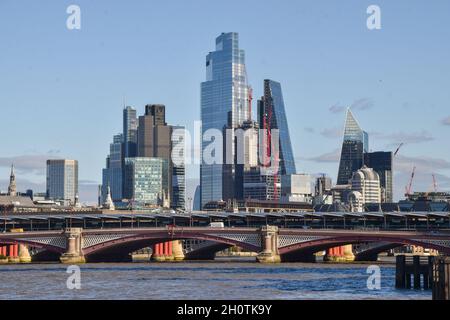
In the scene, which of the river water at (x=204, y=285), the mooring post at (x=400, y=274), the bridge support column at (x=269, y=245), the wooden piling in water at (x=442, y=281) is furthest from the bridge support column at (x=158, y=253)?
the wooden piling in water at (x=442, y=281)

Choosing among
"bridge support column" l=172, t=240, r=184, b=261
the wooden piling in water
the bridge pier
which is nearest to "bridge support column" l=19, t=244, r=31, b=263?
"bridge support column" l=172, t=240, r=184, b=261

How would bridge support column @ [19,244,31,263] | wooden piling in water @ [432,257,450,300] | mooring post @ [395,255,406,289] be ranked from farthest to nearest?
bridge support column @ [19,244,31,263], mooring post @ [395,255,406,289], wooden piling in water @ [432,257,450,300]

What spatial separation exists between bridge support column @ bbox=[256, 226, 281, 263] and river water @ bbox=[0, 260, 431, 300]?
798 inches

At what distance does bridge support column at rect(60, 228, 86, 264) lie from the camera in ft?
505

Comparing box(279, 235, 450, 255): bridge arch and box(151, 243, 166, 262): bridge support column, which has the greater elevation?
box(279, 235, 450, 255): bridge arch

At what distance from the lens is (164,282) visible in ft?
329

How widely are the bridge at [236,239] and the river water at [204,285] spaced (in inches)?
540

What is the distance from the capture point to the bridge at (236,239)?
137000 mm

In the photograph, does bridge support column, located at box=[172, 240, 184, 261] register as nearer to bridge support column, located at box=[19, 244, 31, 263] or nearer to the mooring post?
bridge support column, located at box=[19, 244, 31, 263]

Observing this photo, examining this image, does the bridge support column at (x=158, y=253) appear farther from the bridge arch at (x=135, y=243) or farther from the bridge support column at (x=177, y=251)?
the bridge arch at (x=135, y=243)

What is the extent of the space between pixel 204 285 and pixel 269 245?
52.5 metres

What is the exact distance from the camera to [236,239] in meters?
149

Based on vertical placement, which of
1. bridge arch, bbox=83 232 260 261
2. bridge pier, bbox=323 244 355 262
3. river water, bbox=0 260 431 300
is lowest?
river water, bbox=0 260 431 300
